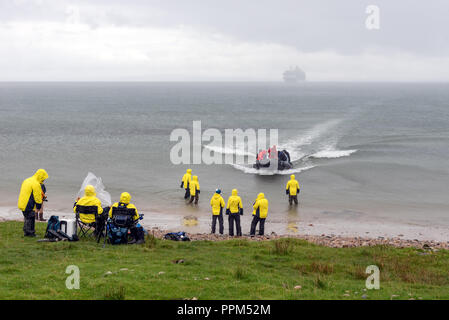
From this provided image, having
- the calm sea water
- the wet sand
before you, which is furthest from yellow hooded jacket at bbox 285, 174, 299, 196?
the wet sand

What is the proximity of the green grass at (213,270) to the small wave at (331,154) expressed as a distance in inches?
973

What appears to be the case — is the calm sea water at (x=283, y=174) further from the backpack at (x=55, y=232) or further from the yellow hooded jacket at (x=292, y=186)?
the backpack at (x=55, y=232)

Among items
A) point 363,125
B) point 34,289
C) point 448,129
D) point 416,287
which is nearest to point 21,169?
point 34,289

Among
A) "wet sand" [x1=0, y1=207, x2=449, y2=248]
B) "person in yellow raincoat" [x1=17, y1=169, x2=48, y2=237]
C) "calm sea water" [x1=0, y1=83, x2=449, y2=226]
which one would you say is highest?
"person in yellow raincoat" [x1=17, y1=169, x2=48, y2=237]

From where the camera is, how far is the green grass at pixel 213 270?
783 cm

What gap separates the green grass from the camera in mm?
7832

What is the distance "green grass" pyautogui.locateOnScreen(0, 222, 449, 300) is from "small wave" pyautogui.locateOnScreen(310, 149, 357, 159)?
81.1ft

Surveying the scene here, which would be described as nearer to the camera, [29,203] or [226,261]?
[226,261]

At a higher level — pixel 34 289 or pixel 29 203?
pixel 29 203

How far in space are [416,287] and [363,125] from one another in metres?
55.5

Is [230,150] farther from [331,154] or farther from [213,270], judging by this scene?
[213,270]

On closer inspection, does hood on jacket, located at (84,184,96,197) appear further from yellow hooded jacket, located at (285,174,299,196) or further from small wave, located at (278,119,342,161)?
small wave, located at (278,119,342,161)

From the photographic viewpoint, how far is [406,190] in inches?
1046

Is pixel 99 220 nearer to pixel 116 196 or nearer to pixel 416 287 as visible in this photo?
pixel 416 287
